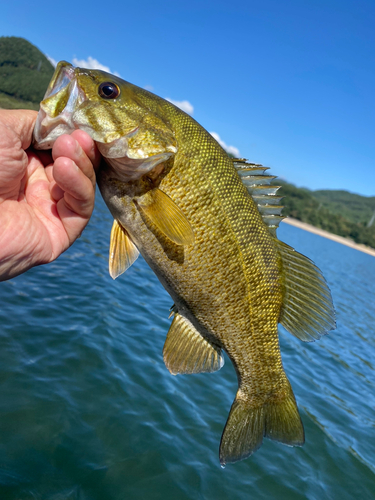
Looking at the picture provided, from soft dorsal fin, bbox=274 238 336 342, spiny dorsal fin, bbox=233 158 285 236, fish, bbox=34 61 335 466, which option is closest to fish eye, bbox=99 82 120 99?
fish, bbox=34 61 335 466

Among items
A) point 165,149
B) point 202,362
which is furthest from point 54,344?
point 165,149

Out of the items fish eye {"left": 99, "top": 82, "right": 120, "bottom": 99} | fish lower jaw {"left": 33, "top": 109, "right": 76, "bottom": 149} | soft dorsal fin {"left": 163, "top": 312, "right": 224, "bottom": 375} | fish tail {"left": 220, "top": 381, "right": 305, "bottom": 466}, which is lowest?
fish tail {"left": 220, "top": 381, "right": 305, "bottom": 466}

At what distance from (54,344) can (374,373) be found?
9935mm

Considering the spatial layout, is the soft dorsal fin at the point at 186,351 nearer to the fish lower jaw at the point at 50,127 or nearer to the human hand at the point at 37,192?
the human hand at the point at 37,192

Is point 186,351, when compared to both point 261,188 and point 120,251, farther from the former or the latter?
point 261,188

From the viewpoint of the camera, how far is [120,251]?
2.69 m

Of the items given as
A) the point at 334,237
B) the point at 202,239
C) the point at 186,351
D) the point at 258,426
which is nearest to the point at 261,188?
the point at 202,239

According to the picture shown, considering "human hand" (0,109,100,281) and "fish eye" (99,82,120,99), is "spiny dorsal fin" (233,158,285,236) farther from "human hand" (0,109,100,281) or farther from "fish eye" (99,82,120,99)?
"human hand" (0,109,100,281)

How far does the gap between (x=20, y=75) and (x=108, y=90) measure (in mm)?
60122

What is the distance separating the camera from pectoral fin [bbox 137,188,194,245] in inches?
93.7

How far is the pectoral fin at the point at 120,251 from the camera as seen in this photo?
2658 millimetres

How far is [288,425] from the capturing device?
2938 millimetres

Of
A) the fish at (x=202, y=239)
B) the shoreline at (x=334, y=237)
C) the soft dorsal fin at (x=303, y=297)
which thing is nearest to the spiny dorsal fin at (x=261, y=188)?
the fish at (x=202, y=239)

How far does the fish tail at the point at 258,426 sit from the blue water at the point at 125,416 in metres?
2.03
